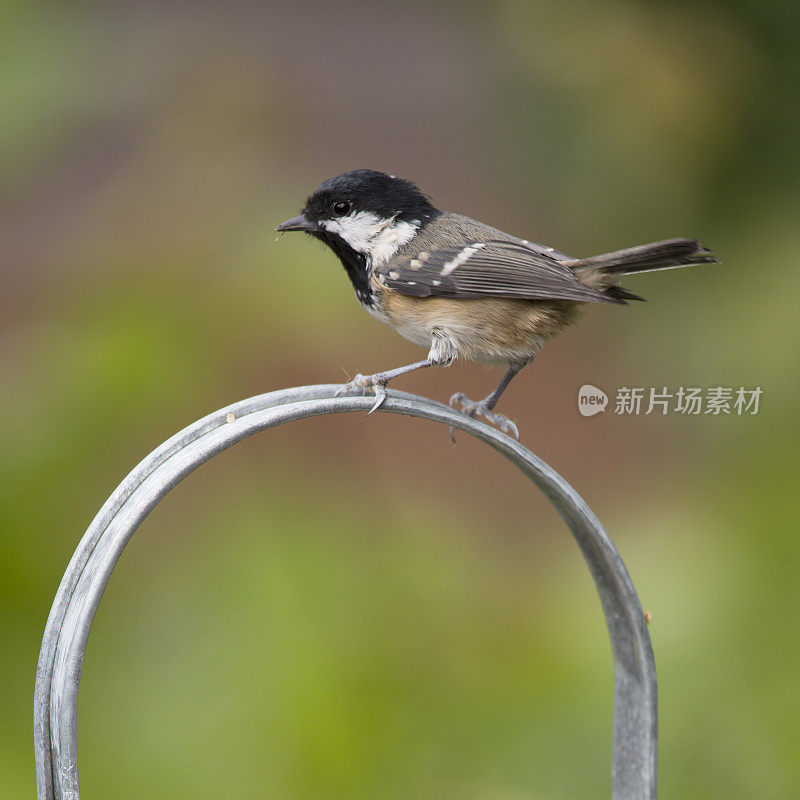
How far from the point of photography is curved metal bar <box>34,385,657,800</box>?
0.67 m

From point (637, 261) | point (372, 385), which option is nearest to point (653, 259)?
point (637, 261)

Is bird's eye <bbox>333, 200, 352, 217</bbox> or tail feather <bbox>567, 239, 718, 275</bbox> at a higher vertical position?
bird's eye <bbox>333, 200, 352, 217</bbox>

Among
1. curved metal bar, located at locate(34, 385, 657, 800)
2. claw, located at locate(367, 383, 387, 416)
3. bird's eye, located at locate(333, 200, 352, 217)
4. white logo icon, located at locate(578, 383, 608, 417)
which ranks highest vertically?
bird's eye, located at locate(333, 200, 352, 217)

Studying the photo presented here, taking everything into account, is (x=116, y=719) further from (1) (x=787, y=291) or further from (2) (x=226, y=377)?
(1) (x=787, y=291)

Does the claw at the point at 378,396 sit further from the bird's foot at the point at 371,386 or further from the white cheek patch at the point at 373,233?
the white cheek patch at the point at 373,233

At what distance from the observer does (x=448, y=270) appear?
1.19 m

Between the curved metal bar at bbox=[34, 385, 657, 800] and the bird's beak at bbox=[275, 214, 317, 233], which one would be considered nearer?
the curved metal bar at bbox=[34, 385, 657, 800]

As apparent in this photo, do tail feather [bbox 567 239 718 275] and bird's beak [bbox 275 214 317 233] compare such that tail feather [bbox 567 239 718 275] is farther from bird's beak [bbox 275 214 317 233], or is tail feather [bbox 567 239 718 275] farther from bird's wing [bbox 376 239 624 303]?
bird's beak [bbox 275 214 317 233]

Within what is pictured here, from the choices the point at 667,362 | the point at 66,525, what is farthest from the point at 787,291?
the point at 66,525

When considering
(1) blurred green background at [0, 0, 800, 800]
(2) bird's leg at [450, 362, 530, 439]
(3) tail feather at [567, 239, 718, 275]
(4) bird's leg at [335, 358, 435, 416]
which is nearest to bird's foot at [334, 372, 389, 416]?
(4) bird's leg at [335, 358, 435, 416]

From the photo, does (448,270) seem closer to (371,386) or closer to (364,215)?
(364,215)

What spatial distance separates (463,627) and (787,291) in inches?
38.6

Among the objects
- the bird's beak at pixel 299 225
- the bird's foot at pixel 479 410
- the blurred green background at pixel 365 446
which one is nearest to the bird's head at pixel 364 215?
the bird's beak at pixel 299 225

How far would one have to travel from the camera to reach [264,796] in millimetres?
1342
